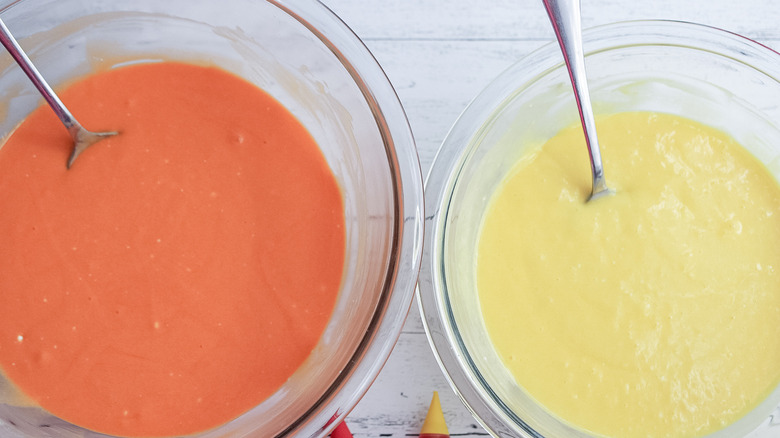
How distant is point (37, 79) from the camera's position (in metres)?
1.17

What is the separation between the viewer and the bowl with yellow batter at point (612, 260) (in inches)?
49.9

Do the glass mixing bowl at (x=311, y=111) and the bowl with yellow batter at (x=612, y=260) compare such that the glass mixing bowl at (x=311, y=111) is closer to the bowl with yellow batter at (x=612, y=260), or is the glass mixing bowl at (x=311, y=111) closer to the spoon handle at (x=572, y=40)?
the bowl with yellow batter at (x=612, y=260)

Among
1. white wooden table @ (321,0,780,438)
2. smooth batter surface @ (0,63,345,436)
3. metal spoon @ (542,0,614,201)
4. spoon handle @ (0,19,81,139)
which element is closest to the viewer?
metal spoon @ (542,0,614,201)

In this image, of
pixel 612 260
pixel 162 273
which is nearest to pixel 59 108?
pixel 162 273

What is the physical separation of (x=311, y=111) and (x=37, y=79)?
1.74 feet

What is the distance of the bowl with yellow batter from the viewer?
1.27m

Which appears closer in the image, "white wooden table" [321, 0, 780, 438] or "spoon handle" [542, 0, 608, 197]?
"spoon handle" [542, 0, 608, 197]

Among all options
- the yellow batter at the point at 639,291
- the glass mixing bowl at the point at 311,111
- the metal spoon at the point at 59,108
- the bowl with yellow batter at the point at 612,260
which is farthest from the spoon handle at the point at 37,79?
the yellow batter at the point at 639,291

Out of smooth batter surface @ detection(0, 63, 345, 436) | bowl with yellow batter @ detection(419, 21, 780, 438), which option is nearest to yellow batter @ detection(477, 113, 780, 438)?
bowl with yellow batter @ detection(419, 21, 780, 438)

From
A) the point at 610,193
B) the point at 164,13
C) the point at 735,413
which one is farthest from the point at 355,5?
the point at 735,413

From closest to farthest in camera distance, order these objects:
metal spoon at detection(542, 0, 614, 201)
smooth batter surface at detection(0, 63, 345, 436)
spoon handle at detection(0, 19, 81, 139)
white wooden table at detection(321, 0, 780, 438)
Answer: metal spoon at detection(542, 0, 614, 201) → spoon handle at detection(0, 19, 81, 139) → smooth batter surface at detection(0, 63, 345, 436) → white wooden table at detection(321, 0, 780, 438)

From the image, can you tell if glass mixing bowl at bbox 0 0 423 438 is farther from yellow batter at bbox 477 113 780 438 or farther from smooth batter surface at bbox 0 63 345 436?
yellow batter at bbox 477 113 780 438

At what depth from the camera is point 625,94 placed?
1372 mm

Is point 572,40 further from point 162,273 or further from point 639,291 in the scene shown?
point 162,273
